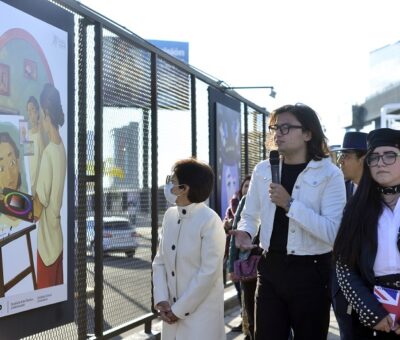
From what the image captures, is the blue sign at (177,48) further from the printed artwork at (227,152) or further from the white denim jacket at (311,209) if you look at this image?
the white denim jacket at (311,209)

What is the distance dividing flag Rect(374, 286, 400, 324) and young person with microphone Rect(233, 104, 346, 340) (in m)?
0.60

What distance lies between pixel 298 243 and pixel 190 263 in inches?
30.2

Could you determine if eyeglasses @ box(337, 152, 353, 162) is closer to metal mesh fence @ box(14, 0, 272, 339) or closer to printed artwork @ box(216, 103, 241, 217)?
metal mesh fence @ box(14, 0, 272, 339)

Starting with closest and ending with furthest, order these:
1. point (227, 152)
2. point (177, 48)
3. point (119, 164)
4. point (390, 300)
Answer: point (390, 300) < point (119, 164) < point (227, 152) < point (177, 48)

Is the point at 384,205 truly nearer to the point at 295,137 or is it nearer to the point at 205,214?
the point at 295,137

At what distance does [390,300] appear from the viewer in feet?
10.0

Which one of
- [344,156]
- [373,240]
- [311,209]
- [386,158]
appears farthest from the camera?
[344,156]

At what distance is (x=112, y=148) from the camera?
5355mm

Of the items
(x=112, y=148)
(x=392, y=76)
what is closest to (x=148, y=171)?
(x=112, y=148)

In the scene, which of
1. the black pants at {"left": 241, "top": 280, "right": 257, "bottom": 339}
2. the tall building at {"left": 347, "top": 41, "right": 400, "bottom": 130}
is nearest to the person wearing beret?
the black pants at {"left": 241, "top": 280, "right": 257, "bottom": 339}

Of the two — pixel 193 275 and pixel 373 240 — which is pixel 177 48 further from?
pixel 373 240

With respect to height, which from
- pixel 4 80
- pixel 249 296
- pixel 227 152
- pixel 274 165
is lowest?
pixel 249 296

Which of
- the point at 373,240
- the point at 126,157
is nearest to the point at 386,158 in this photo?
the point at 373,240

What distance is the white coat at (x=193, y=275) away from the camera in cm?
403
